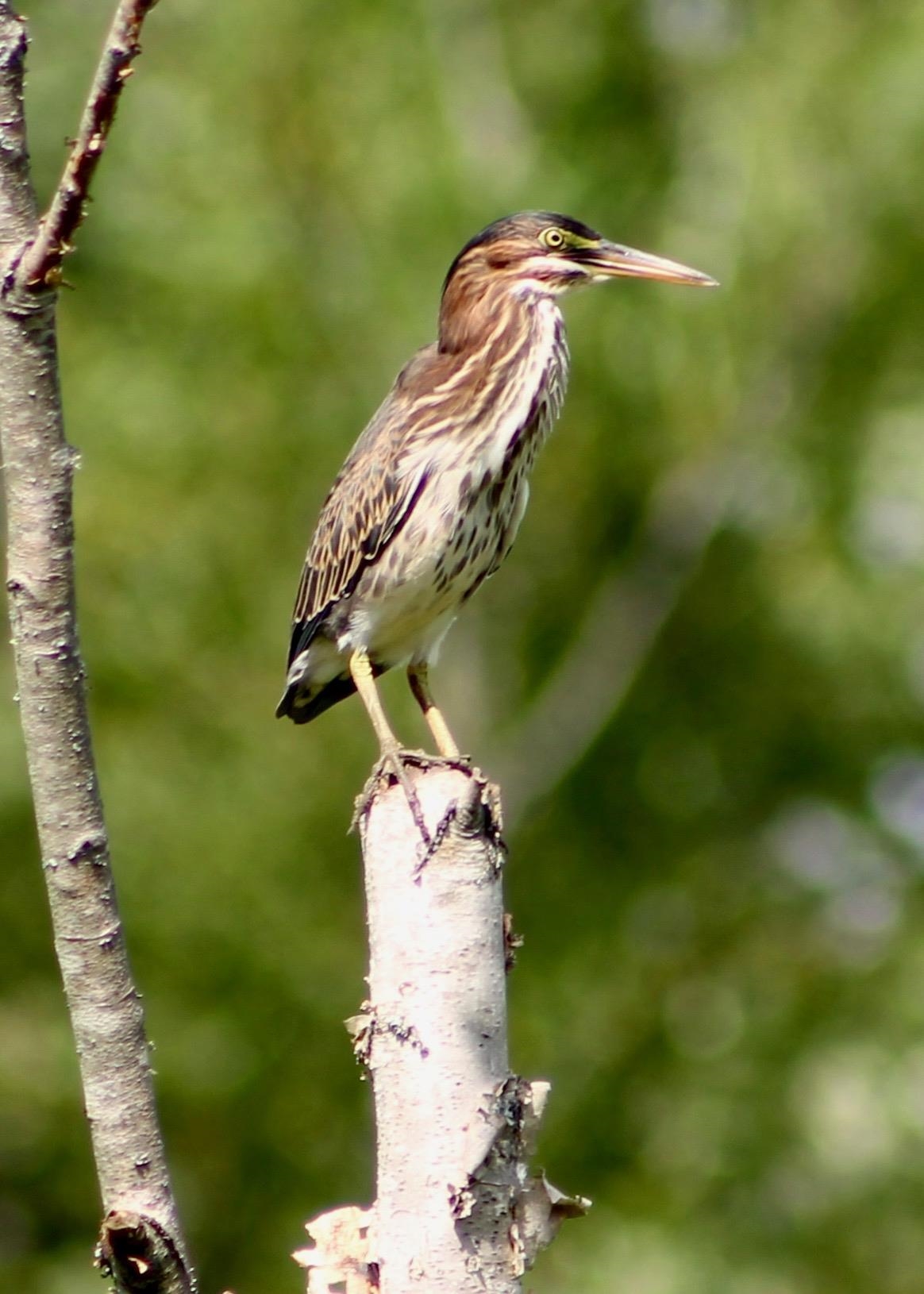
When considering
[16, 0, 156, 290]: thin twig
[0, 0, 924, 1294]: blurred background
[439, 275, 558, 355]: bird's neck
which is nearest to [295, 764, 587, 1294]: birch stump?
[16, 0, 156, 290]: thin twig

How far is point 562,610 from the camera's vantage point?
949 centimetres

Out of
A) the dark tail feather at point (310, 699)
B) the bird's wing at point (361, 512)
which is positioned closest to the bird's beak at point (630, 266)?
the bird's wing at point (361, 512)

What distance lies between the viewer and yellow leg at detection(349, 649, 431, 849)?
2924 mm

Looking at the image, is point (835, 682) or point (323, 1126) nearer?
point (323, 1126)

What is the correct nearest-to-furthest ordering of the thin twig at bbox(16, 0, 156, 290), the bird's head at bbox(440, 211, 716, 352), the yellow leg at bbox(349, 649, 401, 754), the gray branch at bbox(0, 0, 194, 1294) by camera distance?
the thin twig at bbox(16, 0, 156, 290) → the gray branch at bbox(0, 0, 194, 1294) → the yellow leg at bbox(349, 649, 401, 754) → the bird's head at bbox(440, 211, 716, 352)

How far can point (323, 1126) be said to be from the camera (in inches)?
355

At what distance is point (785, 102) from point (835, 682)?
2.90m

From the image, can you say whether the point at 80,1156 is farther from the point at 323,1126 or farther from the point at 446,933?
the point at 446,933

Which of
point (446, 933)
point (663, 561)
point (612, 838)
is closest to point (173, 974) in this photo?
point (612, 838)

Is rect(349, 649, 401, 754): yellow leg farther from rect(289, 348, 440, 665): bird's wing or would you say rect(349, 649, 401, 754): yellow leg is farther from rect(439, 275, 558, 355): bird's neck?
A: rect(439, 275, 558, 355): bird's neck

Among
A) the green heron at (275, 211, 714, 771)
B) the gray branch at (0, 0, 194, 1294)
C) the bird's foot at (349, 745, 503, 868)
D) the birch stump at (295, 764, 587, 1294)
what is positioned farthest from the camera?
the green heron at (275, 211, 714, 771)

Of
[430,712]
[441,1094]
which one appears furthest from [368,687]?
[441,1094]

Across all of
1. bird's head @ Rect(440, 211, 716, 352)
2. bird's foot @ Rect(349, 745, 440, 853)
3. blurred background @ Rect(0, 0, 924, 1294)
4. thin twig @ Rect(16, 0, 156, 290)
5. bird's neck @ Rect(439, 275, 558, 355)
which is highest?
thin twig @ Rect(16, 0, 156, 290)

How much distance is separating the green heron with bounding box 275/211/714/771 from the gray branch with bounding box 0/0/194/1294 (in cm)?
207
